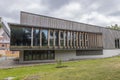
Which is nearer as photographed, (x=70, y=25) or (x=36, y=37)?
(x=36, y=37)

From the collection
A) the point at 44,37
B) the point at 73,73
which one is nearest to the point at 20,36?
the point at 44,37

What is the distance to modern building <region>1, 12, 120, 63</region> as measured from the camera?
19750 millimetres

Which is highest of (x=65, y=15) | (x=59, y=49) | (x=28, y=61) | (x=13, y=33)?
(x=65, y=15)

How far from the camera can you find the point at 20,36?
19.5 metres

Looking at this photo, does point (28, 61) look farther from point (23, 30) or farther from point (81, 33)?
point (81, 33)

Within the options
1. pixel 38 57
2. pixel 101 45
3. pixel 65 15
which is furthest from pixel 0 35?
pixel 101 45

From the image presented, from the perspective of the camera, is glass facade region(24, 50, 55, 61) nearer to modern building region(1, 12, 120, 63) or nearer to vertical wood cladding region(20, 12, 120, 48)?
modern building region(1, 12, 120, 63)

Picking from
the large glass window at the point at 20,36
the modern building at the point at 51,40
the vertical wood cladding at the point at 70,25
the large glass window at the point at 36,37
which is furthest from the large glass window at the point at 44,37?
the vertical wood cladding at the point at 70,25

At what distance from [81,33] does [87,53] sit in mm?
4843

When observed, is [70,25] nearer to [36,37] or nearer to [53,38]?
[53,38]

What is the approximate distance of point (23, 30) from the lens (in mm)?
19906

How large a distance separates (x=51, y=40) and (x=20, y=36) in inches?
213

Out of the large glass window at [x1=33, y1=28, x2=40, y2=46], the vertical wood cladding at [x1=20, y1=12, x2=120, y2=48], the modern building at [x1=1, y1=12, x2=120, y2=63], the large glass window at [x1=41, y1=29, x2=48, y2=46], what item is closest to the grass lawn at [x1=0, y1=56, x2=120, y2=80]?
the modern building at [x1=1, y1=12, x2=120, y2=63]

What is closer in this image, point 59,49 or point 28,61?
point 28,61
